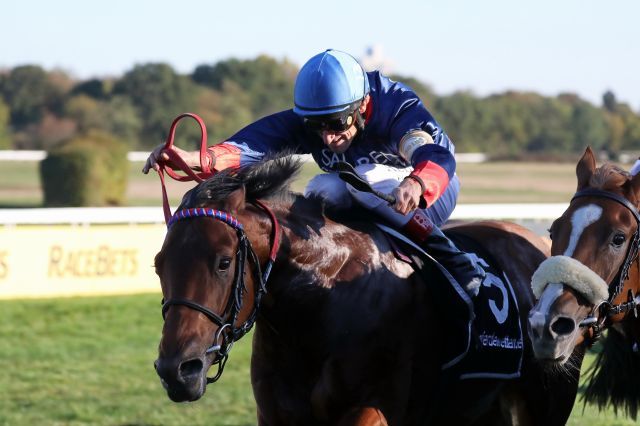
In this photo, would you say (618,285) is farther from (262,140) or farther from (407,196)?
(262,140)

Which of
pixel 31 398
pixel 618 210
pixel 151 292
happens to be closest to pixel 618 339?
pixel 618 210

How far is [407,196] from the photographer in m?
3.65

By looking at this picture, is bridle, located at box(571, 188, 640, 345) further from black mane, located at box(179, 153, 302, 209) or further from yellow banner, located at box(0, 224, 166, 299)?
yellow banner, located at box(0, 224, 166, 299)

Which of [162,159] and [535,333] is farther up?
[162,159]

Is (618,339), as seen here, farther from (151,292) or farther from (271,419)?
(151,292)

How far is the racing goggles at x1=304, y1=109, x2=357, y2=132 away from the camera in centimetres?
397

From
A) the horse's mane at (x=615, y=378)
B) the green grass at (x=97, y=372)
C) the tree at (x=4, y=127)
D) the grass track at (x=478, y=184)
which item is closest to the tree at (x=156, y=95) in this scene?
the grass track at (x=478, y=184)

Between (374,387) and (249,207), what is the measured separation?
73cm

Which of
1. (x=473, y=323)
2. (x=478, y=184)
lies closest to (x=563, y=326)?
(x=473, y=323)

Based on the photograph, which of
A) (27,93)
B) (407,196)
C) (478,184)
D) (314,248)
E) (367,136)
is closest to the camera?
(407,196)

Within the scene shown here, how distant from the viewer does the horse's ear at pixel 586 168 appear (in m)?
4.15

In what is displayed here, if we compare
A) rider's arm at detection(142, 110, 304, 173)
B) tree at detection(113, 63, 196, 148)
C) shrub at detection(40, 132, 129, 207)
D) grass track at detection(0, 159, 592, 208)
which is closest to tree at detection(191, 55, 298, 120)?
tree at detection(113, 63, 196, 148)

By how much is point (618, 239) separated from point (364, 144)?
1002 mm

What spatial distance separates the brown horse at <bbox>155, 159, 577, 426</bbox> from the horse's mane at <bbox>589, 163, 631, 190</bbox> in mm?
722
